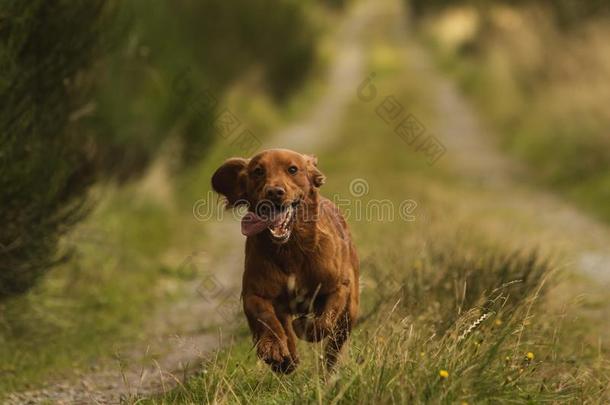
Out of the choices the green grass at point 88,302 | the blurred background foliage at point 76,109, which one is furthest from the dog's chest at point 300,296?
the blurred background foliage at point 76,109

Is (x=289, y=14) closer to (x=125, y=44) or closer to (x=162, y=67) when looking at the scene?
(x=162, y=67)

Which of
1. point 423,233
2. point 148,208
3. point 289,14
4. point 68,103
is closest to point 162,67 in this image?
point 148,208

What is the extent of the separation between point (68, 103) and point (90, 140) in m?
0.87

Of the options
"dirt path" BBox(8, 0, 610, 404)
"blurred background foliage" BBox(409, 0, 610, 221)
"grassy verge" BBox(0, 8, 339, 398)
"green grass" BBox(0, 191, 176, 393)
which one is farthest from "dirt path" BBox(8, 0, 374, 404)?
"blurred background foliage" BBox(409, 0, 610, 221)

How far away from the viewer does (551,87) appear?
1830 cm

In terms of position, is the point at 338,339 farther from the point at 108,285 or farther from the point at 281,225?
the point at 108,285

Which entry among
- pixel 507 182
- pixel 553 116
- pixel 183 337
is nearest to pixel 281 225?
pixel 183 337

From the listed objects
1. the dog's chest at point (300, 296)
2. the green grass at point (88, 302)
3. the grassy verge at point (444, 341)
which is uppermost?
the dog's chest at point (300, 296)

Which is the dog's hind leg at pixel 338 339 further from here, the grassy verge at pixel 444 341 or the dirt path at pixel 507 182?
the dirt path at pixel 507 182

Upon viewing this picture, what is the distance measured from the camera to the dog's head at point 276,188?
3.74m

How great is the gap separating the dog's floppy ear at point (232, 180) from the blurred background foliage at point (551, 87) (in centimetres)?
901

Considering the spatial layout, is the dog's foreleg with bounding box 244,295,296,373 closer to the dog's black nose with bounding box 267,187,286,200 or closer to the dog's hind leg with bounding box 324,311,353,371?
the dog's hind leg with bounding box 324,311,353,371

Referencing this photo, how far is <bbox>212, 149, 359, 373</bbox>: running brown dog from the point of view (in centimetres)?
380

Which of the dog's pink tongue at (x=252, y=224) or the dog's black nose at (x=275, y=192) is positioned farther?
the dog's pink tongue at (x=252, y=224)
